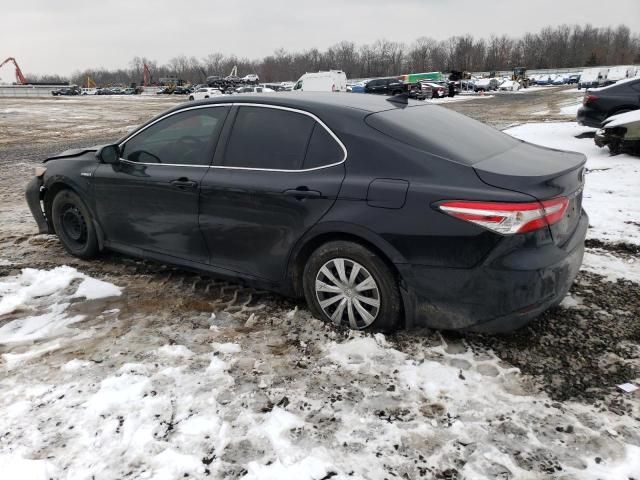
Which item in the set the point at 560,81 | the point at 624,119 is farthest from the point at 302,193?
the point at 560,81

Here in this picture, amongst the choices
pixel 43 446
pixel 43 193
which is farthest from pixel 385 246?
pixel 43 193

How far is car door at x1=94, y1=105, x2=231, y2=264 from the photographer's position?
399cm

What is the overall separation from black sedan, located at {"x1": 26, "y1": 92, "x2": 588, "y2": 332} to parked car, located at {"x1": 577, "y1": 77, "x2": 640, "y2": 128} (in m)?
10.2

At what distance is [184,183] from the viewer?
13.0 feet

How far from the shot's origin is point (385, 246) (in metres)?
3.12

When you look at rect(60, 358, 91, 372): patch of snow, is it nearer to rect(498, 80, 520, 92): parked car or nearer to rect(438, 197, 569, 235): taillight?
rect(438, 197, 569, 235): taillight

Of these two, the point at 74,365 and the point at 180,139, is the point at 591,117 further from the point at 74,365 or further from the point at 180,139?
the point at 74,365

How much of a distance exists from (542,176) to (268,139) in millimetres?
1895

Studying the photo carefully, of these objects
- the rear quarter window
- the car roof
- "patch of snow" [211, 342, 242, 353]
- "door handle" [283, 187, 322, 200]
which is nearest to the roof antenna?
the car roof

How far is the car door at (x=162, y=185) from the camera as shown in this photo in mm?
3994

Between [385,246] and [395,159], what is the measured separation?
56 cm

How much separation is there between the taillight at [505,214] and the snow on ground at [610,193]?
2.98 meters

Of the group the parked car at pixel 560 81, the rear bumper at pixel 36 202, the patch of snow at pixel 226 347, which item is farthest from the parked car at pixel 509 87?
the patch of snow at pixel 226 347

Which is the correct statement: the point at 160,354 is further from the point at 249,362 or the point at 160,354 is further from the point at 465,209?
the point at 465,209
